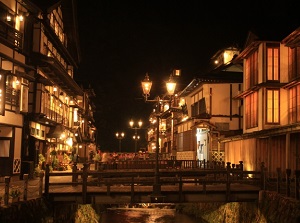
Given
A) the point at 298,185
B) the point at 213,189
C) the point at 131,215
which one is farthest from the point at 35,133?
the point at 298,185

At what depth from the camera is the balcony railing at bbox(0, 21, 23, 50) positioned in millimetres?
26241

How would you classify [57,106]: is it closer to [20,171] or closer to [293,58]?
[20,171]

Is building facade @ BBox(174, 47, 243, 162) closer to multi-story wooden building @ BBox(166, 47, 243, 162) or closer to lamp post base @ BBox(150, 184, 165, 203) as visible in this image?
multi-story wooden building @ BBox(166, 47, 243, 162)

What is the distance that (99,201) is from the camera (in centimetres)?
2023

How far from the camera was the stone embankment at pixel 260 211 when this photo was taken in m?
17.2

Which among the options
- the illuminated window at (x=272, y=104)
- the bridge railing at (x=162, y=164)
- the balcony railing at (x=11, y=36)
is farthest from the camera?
the bridge railing at (x=162, y=164)

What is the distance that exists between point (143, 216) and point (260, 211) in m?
14.9

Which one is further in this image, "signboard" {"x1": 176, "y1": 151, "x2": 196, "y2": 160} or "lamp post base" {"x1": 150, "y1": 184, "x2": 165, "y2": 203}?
"signboard" {"x1": 176, "y1": 151, "x2": 196, "y2": 160}

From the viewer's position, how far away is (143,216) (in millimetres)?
33406

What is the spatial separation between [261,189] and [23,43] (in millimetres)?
19960

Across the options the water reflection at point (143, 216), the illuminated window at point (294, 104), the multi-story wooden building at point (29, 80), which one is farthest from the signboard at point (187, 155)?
the illuminated window at point (294, 104)

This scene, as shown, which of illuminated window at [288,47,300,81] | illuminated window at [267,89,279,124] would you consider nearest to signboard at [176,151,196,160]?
illuminated window at [267,89,279,124]

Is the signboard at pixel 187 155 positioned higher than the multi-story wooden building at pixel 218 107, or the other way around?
the multi-story wooden building at pixel 218 107

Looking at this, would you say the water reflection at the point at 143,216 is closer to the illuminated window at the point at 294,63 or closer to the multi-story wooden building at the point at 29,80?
the multi-story wooden building at the point at 29,80
